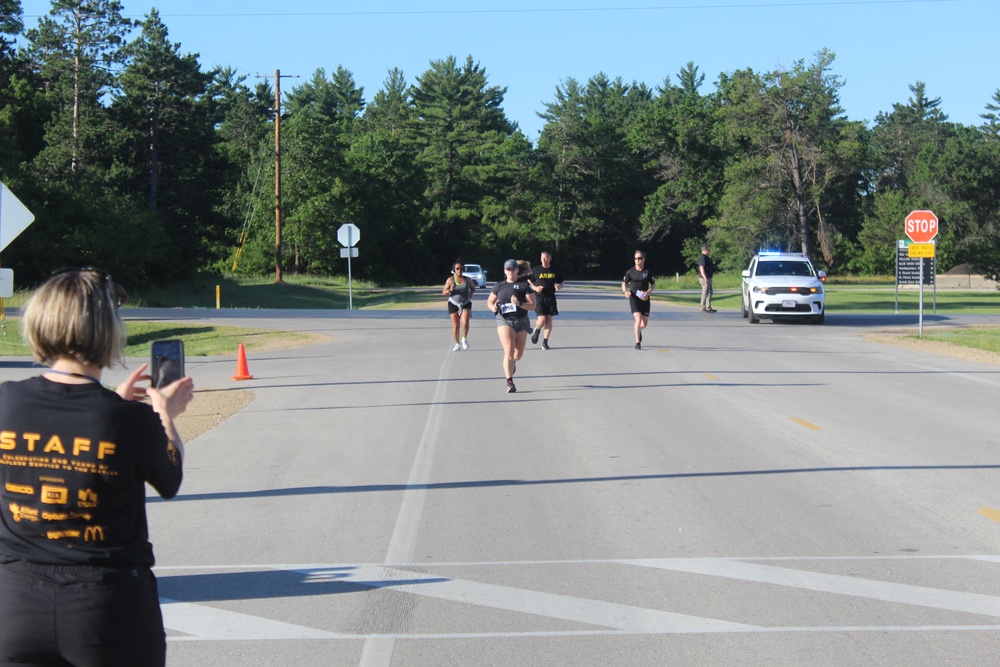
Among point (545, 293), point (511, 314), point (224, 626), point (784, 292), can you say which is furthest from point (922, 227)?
point (224, 626)

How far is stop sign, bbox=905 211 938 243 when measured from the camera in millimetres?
25578

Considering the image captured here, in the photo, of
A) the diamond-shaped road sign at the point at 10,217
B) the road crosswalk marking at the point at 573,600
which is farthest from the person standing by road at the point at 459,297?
the road crosswalk marking at the point at 573,600

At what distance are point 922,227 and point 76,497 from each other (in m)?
25.5

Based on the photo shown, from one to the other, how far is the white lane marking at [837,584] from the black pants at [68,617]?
161 inches

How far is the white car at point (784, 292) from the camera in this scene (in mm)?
29734

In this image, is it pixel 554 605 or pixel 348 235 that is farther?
pixel 348 235

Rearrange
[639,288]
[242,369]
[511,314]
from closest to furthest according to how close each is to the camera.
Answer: [511,314], [242,369], [639,288]

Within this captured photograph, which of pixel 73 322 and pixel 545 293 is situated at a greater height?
pixel 73 322

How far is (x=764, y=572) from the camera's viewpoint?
646 cm

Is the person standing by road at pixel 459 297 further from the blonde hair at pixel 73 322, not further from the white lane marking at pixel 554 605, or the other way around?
the blonde hair at pixel 73 322

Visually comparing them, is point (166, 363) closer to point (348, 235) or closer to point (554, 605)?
point (554, 605)

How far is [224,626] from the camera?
558cm

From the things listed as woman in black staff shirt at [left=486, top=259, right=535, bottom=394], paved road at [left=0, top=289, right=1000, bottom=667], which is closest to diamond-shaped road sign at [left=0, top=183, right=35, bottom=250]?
paved road at [left=0, top=289, right=1000, bottom=667]

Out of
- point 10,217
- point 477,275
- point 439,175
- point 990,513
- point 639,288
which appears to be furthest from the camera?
point 439,175
